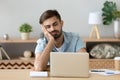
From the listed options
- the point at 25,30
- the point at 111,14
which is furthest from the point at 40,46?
the point at 111,14

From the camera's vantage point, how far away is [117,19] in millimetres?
4027

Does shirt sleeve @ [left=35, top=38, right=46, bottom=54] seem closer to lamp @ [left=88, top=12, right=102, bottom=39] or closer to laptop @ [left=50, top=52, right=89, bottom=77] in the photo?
laptop @ [left=50, top=52, right=89, bottom=77]

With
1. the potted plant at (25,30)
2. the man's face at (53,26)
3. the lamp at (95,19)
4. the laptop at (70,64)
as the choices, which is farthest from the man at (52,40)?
the potted plant at (25,30)

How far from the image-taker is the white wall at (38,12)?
4094 mm

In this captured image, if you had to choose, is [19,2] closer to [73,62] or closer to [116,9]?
[116,9]

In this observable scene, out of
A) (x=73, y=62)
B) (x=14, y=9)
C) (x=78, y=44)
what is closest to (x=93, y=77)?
(x=73, y=62)

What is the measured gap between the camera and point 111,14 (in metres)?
4.02

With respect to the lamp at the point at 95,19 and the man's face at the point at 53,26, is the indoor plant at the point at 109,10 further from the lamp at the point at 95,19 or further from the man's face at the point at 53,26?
the man's face at the point at 53,26

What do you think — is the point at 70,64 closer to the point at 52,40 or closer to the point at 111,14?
the point at 52,40

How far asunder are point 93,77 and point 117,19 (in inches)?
85.2

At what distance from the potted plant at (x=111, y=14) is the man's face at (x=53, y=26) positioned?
157cm

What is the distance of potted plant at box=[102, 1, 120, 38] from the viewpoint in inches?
157

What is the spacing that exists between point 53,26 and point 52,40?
150 mm

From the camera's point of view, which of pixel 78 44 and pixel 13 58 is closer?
pixel 78 44
